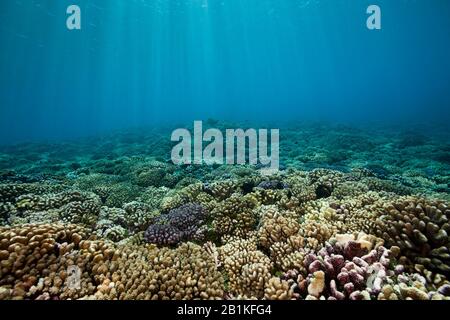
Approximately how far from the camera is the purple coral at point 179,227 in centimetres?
606

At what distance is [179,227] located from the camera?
6586 mm

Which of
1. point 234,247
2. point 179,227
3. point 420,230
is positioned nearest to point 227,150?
point 179,227

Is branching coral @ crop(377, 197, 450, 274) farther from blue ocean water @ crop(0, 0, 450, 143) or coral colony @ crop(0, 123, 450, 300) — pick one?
blue ocean water @ crop(0, 0, 450, 143)

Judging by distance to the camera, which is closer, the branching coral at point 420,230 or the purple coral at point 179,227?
the branching coral at point 420,230

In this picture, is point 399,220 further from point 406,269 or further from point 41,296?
point 41,296

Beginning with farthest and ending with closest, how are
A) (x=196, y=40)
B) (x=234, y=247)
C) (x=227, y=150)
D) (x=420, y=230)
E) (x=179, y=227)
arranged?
(x=196, y=40), (x=227, y=150), (x=179, y=227), (x=234, y=247), (x=420, y=230)

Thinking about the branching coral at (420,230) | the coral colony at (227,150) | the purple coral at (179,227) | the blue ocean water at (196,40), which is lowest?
the purple coral at (179,227)

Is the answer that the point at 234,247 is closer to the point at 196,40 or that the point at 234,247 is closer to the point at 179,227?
the point at 179,227

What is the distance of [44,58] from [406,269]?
89.3 meters

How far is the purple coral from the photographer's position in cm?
606

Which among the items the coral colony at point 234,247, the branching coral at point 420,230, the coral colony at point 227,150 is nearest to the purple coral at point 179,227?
the coral colony at point 234,247

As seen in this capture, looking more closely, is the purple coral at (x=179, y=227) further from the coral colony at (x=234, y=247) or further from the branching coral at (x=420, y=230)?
the branching coral at (x=420, y=230)

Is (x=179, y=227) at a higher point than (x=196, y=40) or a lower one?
lower

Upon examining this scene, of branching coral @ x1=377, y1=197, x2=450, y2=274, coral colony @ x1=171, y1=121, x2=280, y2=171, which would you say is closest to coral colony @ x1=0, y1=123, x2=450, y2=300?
branching coral @ x1=377, y1=197, x2=450, y2=274
